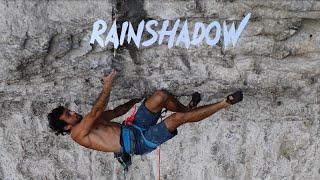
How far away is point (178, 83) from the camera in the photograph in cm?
493

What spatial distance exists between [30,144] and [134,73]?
4.35ft

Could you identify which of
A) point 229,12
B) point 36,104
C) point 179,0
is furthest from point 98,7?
point 36,104

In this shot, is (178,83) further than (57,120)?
Yes

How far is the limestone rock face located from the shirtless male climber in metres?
0.32

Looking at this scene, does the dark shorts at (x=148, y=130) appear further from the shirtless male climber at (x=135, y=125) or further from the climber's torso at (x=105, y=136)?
the climber's torso at (x=105, y=136)

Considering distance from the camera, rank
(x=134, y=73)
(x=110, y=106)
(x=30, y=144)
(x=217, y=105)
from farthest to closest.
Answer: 1. (x=30, y=144)
2. (x=110, y=106)
3. (x=134, y=73)
4. (x=217, y=105)

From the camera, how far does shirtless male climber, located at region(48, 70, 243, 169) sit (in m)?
4.45

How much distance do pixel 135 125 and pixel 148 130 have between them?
0.12 metres

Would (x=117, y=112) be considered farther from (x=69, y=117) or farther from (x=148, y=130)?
(x=69, y=117)

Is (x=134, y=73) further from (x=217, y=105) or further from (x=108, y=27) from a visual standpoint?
(x=217, y=105)

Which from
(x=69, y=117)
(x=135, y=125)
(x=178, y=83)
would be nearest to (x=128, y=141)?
(x=135, y=125)

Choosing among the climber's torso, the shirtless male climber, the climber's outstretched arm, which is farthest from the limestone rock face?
the climber's torso

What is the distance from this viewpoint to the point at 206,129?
533cm

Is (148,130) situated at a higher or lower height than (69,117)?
lower
